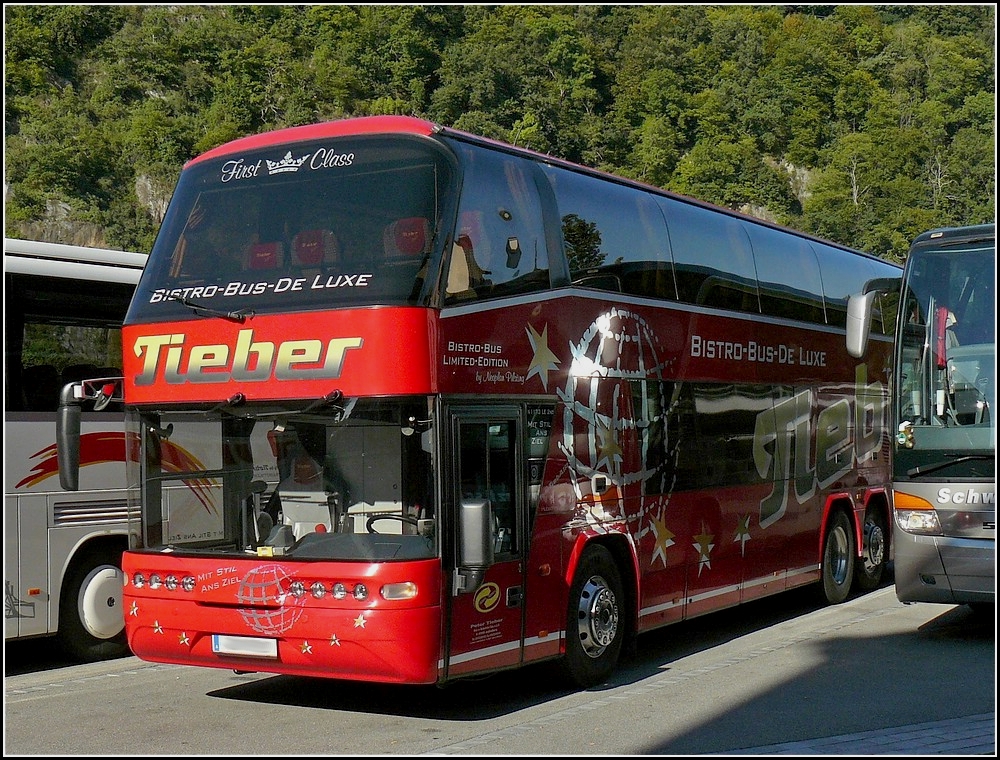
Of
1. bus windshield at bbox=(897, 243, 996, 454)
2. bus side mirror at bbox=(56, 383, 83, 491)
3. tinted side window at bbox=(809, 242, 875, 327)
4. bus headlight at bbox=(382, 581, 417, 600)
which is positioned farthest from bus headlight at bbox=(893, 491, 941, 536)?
bus side mirror at bbox=(56, 383, 83, 491)

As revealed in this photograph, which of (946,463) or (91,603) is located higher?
(946,463)

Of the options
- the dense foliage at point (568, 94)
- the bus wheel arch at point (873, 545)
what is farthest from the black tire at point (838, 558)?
the dense foliage at point (568, 94)

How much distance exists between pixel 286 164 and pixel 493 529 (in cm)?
292

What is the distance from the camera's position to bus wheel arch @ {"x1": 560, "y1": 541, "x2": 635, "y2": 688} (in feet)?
30.4

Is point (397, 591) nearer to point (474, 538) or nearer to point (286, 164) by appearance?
point (474, 538)

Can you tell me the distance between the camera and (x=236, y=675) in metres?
10.1

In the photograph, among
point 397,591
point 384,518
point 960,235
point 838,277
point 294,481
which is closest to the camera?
point 397,591

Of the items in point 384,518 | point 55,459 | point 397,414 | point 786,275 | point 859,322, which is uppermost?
point 786,275

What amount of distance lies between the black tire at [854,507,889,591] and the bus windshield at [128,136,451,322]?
8.52m

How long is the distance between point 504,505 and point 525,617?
80 cm

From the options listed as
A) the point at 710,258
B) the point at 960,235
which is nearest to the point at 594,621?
the point at 710,258

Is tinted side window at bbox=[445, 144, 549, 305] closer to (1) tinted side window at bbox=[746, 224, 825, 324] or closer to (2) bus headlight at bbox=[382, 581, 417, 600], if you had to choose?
(2) bus headlight at bbox=[382, 581, 417, 600]

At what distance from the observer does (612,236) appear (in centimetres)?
1016

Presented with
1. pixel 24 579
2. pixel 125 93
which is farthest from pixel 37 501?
pixel 125 93
